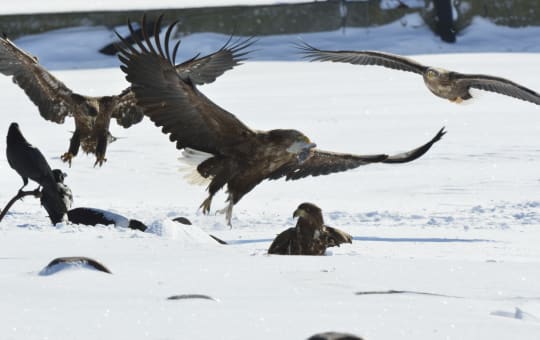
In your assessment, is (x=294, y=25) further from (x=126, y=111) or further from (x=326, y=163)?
(x=326, y=163)

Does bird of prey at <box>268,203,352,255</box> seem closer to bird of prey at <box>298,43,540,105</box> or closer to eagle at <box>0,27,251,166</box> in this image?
eagle at <box>0,27,251,166</box>

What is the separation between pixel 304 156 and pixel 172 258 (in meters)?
2.20

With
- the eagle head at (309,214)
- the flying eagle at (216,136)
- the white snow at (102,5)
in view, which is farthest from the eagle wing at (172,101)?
the white snow at (102,5)

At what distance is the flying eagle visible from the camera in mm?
7129

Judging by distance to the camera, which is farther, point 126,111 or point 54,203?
point 126,111

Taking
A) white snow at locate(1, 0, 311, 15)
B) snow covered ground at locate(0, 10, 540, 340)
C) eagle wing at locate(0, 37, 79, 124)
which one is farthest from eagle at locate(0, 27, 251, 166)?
white snow at locate(1, 0, 311, 15)

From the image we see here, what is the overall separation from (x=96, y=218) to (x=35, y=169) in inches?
19.9

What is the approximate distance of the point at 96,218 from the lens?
7961mm

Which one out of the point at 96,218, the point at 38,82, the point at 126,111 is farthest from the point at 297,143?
the point at 38,82

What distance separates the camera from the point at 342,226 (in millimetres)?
9539

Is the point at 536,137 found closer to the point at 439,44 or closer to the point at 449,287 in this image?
the point at 449,287

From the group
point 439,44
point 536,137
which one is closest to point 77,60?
point 439,44

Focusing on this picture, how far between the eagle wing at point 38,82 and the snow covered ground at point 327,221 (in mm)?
821

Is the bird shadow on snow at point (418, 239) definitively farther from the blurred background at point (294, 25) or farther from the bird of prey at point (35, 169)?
the blurred background at point (294, 25)
